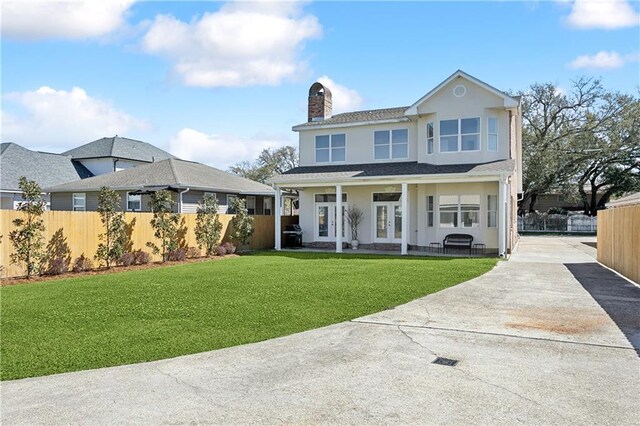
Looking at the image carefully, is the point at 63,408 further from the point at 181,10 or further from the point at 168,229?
the point at 168,229

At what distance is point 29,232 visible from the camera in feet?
42.0

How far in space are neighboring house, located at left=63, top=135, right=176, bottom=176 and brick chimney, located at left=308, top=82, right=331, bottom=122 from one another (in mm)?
16778

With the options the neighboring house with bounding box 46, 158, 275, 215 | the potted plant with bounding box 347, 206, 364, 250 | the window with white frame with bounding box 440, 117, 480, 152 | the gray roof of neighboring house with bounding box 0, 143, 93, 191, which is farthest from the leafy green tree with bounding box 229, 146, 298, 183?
the window with white frame with bounding box 440, 117, 480, 152

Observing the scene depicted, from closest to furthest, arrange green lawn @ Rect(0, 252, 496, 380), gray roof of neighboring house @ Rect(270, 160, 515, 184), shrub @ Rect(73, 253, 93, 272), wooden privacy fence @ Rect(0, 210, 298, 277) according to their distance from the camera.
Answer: green lawn @ Rect(0, 252, 496, 380) < wooden privacy fence @ Rect(0, 210, 298, 277) < shrub @ Rect(73, 253, 93, 272) < gray roof of neighboring house @ Rect(270, 160, 515, 184)

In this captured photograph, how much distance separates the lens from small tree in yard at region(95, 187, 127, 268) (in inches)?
598

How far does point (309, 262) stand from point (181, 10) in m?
9.02

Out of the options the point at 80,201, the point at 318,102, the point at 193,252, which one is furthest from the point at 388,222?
the point at 80,201

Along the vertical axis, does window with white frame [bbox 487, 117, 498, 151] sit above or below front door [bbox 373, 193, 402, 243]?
above

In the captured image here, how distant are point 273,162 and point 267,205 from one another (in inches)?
978

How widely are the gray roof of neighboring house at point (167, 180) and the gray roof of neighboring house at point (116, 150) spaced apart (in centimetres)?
895

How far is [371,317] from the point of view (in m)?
7.84

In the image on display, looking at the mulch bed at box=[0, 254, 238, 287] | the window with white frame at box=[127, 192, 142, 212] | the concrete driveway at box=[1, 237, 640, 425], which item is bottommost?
the concrete driveway at box=[1, 237, 640, 425]

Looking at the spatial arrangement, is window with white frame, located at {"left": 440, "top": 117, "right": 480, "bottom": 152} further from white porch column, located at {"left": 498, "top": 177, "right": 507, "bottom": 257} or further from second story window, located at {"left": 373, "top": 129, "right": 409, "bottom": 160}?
white porch column, located at {"left": 498, "top": 177, "right": 507, "bottom": 257}

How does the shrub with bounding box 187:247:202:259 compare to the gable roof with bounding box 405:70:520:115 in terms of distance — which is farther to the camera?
the gable roof with bounding box 405:70:520:115
